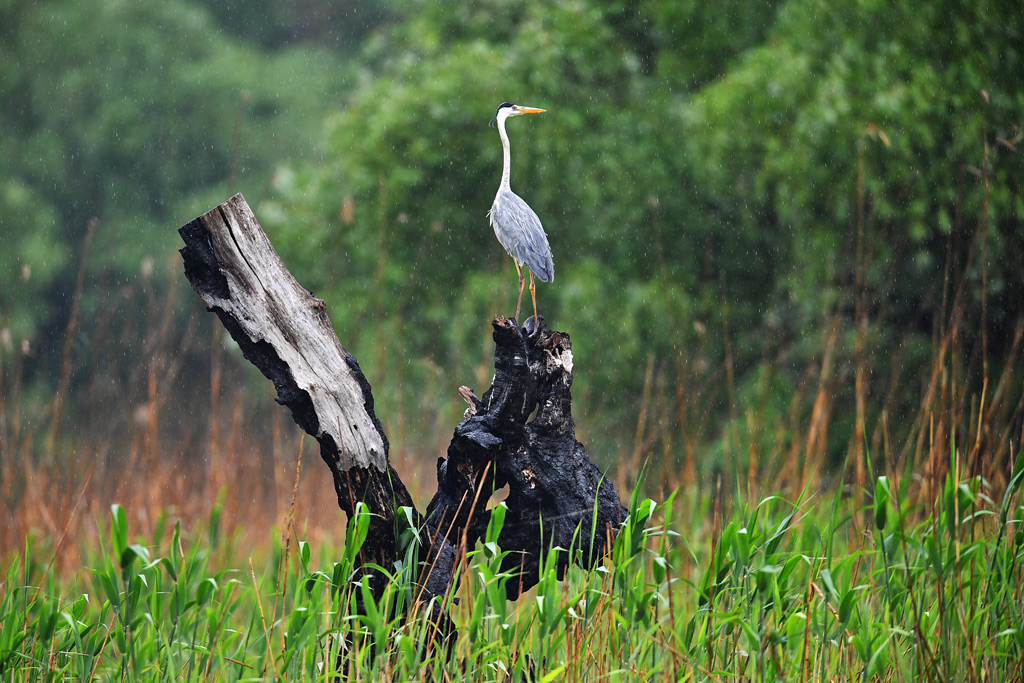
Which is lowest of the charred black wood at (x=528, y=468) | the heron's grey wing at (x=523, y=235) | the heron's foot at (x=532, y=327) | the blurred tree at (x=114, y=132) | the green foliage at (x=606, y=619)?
the green foliage at (x=606, y=619)

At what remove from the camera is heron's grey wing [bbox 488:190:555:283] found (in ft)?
8.48

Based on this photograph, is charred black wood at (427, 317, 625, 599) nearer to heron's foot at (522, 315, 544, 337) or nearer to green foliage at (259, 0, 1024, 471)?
heron's foot at (522, 315, 544, 337)

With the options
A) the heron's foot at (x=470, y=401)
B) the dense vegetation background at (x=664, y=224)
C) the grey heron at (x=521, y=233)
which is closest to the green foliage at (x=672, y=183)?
the dense vegetation background at (x=664, y=224)

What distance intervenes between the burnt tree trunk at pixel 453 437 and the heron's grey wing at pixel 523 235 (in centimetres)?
42

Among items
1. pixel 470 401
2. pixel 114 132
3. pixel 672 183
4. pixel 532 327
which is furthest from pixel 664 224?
pixel 114 132

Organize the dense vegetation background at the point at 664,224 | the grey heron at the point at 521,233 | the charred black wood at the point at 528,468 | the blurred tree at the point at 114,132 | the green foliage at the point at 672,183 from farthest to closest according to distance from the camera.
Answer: the blurred tree at the point at 114,132 → the green foliage at the point at 672,183 → the dense vegetation background at the point at 664,224 → the grey heron at the point at 521,233 → the charred black wood at the point at 528,468

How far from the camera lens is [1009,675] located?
7.50 ft

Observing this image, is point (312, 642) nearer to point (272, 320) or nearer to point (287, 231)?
point (272, 320)

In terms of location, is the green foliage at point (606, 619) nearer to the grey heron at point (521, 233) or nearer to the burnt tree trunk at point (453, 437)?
the burnt tree trunk at point (453, 437)

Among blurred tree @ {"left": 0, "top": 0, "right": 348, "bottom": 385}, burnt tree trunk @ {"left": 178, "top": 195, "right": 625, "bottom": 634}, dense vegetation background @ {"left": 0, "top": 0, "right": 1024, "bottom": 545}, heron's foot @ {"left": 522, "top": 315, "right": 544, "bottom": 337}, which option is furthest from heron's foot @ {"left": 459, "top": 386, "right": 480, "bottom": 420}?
blurred tree @ {"left": 0, "top": 0, "right": 348, "bottom": 385}

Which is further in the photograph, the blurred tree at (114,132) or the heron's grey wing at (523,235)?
the blurred tree at (114,132)

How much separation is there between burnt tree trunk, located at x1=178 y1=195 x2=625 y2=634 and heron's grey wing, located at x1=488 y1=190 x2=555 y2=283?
0.42 metres

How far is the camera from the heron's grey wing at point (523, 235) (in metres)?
2.58

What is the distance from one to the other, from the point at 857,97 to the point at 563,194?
1.96 meters
